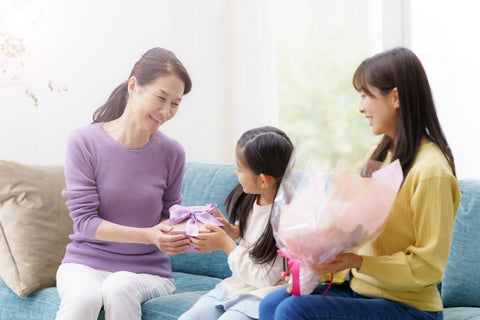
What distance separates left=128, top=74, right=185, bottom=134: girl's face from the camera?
217 centimetres

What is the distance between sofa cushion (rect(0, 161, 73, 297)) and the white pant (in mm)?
245

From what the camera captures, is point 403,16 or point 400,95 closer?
point 400,95

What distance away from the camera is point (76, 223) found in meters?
2.21

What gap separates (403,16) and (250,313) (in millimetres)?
2066

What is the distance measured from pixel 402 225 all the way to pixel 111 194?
114cm

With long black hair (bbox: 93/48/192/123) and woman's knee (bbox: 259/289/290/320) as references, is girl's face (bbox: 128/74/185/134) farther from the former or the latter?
woman's knee (bbox: 259/289/290/320)

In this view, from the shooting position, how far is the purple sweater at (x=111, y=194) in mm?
2207

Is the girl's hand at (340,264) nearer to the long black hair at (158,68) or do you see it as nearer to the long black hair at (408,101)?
the long black hair at (408,101)

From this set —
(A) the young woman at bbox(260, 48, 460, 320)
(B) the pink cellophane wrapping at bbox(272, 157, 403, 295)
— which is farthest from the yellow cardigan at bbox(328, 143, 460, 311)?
(B) the pink cellophane wrapping at bbox(272, 157, 403, 295)

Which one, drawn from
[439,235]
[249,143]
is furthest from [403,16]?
[439,235]

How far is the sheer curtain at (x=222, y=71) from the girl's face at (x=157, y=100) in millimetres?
1520

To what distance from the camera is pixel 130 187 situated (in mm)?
2262

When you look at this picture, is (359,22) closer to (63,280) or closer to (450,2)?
(450,2)

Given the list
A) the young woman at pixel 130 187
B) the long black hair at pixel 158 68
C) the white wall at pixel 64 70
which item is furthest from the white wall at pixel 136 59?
the long black hair at pixel 158 68
